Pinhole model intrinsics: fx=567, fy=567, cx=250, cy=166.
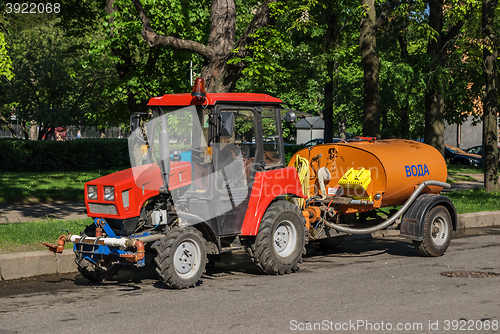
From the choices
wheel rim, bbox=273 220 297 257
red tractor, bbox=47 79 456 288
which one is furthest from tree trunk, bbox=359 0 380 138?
wheel rim, bbox=273 220 297 257

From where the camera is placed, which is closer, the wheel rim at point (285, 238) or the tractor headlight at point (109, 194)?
the tractor headlight at point (109, 194)

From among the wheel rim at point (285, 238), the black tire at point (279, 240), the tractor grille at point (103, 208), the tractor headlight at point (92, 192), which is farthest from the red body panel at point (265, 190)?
the tractor headlight at point (92, 192)

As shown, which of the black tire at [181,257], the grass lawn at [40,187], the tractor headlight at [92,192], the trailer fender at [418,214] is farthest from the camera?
the grass lawn at [40,187]

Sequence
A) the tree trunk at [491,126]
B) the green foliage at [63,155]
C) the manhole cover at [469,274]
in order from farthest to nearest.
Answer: the green foliage at [63,155] < the tree trunk at [491,126] < the manhole cover at [469,274]

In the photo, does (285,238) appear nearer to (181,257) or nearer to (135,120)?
(181,257)

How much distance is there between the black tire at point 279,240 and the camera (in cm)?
798

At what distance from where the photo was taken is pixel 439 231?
32.7ft

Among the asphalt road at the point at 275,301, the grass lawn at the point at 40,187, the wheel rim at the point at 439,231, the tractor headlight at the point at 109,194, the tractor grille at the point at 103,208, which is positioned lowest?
the asphalt road at the point at 275,301

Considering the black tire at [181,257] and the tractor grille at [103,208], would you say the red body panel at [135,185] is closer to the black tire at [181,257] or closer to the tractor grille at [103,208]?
the tractor grille at [103,208]

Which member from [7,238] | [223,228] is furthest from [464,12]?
[7,238]

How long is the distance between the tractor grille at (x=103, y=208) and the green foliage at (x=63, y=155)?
16.3m

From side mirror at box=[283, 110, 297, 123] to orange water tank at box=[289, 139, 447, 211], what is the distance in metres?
1.82

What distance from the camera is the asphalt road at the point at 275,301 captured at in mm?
5680

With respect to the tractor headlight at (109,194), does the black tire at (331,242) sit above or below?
below
